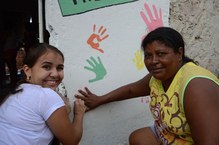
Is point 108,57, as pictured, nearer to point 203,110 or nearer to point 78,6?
point 78,6

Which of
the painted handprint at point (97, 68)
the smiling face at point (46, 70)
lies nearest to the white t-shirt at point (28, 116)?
the smiling face at point (46, 70)

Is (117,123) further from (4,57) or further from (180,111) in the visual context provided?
(4,57)

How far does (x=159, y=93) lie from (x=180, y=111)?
270 mm

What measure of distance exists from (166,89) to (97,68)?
694 mm

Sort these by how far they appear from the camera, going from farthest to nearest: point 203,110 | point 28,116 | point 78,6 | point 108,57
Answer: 1. point 108,57
2. point 78,6
3. point 28,116
4. point 203,110

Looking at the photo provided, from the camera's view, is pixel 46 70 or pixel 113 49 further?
pixel 113 49

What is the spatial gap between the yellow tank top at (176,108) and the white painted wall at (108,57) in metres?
0.65

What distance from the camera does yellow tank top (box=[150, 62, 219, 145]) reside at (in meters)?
1.73

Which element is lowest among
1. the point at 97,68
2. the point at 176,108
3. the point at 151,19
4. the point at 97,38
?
the point at 176,108

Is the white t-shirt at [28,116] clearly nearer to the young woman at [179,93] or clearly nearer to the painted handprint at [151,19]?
the young woman at [179,93]

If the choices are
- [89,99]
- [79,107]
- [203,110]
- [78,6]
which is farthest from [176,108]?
[78,6]

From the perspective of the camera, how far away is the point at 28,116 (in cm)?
174

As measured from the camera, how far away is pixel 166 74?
1.87 metres

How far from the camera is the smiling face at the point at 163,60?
5.99ft
